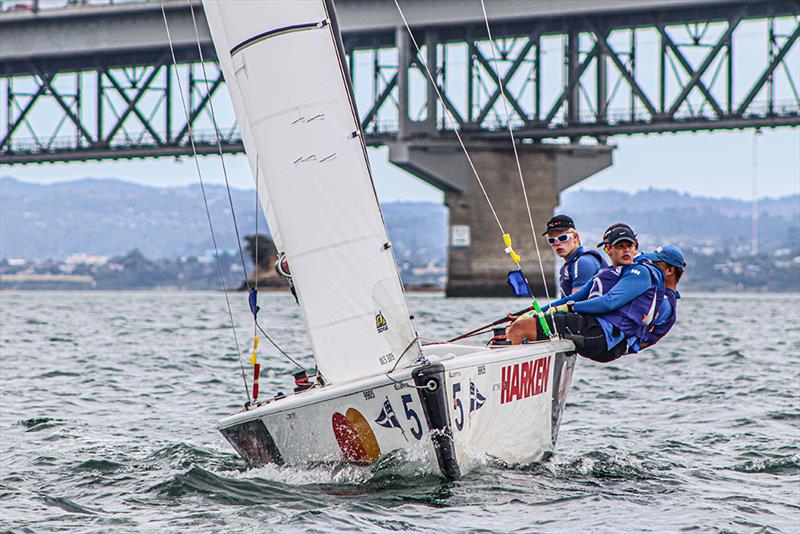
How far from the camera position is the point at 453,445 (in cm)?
939

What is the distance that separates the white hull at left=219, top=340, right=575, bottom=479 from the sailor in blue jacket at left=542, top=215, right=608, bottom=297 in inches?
33.4

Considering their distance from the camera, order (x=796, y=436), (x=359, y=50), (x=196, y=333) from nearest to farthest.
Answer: (x=796, y=436) < (x=196, y=333) < (x=359, y=50)

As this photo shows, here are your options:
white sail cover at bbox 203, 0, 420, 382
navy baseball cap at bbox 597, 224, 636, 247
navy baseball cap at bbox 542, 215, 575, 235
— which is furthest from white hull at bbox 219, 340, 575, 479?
navy baseball cap at bbox 542, 215, 575, 235

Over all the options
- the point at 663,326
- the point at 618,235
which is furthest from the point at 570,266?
the point at 663,326

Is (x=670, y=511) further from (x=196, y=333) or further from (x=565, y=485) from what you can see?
(x=196, y=333)

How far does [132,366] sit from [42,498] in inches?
443

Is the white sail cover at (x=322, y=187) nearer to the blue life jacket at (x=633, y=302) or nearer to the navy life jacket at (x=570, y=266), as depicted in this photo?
the blue life jacket at (x=633, y=302)

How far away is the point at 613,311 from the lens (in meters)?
10.6

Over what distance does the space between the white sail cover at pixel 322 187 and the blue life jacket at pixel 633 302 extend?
207cm

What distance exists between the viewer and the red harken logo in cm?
997

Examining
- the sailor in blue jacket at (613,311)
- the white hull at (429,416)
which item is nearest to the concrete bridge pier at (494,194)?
the sailor in blue jacket at (613,311)

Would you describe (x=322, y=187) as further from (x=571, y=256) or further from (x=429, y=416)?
(x=571, y=256)

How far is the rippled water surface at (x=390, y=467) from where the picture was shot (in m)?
8.61

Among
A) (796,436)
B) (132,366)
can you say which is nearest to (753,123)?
(132,366)
